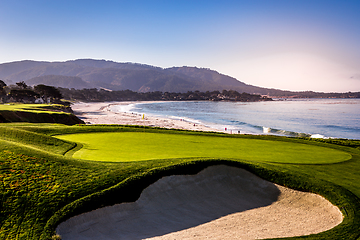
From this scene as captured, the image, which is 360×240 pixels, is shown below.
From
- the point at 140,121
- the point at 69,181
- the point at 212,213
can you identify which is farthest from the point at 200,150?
the point at 140,121

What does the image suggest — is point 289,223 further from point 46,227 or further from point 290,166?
point 46,227

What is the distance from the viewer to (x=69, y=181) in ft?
22.8

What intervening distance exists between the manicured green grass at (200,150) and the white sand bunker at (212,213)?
98.8 inches

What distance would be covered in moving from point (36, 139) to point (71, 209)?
7.46m

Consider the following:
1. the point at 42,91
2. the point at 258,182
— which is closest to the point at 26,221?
the point at 258,182

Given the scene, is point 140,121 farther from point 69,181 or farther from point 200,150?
point 69,181

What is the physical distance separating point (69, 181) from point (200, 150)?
723 centimetres

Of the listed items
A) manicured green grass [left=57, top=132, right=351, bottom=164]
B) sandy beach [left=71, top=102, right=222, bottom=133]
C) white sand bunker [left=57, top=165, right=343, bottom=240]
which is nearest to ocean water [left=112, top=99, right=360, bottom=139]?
sandy beach [left=71, top=102, right=222, bottom=133]

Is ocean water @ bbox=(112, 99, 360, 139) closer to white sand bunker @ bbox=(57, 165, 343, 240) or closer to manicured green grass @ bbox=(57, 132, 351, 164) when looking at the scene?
manicured green grass @ bbox=(57, 132, 351, 164)

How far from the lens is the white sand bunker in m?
5.93

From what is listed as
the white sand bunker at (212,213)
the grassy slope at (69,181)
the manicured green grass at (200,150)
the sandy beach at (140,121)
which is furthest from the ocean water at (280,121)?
the white sand bunker at (212,213)

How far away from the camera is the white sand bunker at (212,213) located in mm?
5930

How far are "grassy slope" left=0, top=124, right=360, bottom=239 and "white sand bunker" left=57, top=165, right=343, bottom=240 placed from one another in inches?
16.6

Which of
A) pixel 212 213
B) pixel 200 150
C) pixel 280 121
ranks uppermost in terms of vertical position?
pixel 200 150
